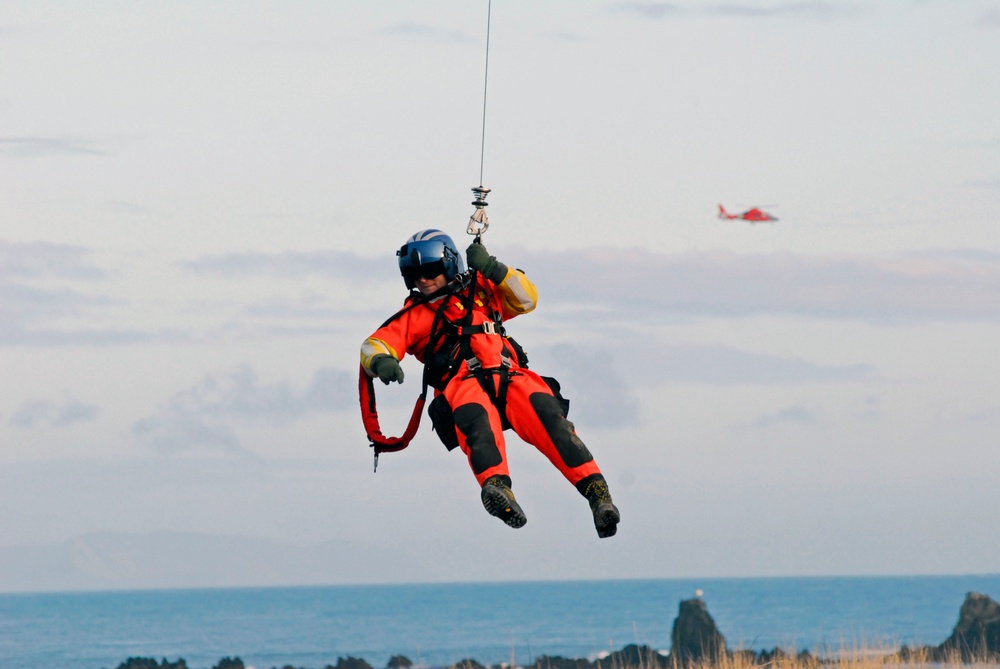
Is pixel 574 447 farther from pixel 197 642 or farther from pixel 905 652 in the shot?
pixel 197 642

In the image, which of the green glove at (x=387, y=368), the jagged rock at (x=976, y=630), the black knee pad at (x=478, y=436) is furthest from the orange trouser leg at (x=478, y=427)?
the jagged rock at (x=976, y=630)

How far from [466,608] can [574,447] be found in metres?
123

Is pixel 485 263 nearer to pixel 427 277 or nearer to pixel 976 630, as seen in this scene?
pixel 427 277

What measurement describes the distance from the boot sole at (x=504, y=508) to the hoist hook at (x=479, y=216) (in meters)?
1.59

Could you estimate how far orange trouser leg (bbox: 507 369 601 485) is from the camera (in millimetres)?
8469

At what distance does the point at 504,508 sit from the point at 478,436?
586mm

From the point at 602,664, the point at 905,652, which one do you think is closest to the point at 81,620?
the point at 602,664

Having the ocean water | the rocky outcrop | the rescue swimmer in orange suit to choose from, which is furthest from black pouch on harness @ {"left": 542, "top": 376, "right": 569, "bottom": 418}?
the ocean water

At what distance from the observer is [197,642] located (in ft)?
302

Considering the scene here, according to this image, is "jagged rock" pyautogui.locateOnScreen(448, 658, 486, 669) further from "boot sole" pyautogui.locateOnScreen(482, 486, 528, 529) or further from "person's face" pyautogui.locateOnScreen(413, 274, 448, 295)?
"boot sole" pyautogui.locateOnScreen(482, 486, 528, 529)

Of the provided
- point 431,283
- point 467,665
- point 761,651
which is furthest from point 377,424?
point 761,651

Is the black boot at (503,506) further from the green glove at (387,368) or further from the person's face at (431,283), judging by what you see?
the person's face at (431,283)

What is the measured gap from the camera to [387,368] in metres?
8.44

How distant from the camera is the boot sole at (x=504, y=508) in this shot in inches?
312
